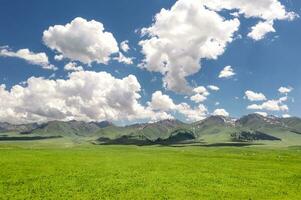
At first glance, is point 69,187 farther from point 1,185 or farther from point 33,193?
point 1,185

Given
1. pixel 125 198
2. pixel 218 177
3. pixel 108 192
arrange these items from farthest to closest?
1. pixel 218 177
2. pixel 108 192
3. pixel 125 198

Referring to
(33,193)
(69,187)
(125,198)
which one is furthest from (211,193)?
(33,193)

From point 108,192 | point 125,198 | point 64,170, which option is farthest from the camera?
point 64,170

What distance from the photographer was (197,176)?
60.6 meters

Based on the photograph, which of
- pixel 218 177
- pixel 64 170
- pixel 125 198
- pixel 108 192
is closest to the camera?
pixel 125 198

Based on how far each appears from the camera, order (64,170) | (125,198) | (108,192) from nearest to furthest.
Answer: (125,198) < (108,192) < (64,170)

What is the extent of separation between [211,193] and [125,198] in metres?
11.2

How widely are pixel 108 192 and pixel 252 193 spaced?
1811cm

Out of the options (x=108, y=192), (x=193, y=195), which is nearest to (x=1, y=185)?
(x=108, y=192)

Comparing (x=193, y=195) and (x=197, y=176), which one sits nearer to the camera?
(x=193, y=195)

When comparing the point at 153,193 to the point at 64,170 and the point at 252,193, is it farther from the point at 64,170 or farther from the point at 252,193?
the point at 64,170

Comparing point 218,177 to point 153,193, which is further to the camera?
point 218,177

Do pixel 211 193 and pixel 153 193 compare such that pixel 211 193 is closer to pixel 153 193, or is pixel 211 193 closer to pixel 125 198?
pixel 153 193

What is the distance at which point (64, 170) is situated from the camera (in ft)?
215
